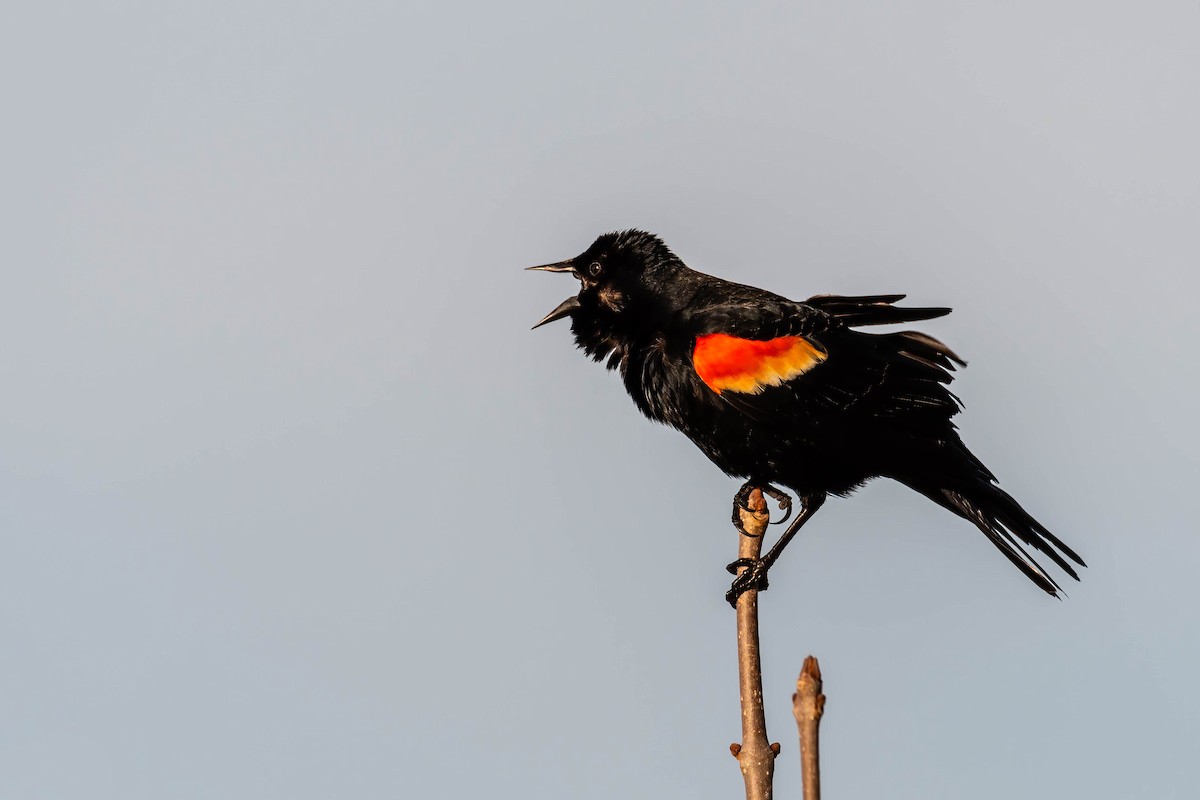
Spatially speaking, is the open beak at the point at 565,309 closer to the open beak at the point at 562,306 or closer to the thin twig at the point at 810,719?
the open beak at the point at 562,306

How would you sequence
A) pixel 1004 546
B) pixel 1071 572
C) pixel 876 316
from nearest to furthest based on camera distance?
pixel 1071 572 < pixel 1004 546 < pixel 876 316

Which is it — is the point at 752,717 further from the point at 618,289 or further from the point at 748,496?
the point at 618,289

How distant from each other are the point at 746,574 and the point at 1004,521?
130 cm

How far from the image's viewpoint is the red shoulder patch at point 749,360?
21.0ft

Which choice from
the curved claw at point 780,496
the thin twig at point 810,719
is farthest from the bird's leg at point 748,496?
A: the thin twig at point 810,719

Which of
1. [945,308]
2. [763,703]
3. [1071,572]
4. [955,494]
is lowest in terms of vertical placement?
[763,703]

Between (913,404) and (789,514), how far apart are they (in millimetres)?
873

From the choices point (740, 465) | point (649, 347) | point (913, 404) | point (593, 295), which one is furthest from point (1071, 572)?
point (593, 295)

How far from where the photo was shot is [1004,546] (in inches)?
247

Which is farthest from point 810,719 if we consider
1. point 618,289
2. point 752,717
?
point 618,289

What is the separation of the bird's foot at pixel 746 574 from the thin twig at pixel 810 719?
2818mm

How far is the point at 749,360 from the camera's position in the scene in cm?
643

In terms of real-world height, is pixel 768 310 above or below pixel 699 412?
above

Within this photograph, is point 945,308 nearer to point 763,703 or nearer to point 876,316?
point 876,316
